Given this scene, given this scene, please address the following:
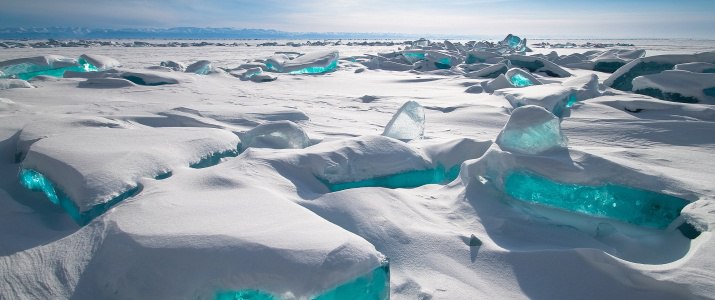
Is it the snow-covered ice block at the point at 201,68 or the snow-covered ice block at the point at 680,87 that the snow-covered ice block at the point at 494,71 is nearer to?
the snow-covered ice block at the point at 680,87

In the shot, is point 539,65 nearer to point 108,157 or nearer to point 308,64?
point 308,64

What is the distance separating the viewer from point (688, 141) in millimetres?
2535

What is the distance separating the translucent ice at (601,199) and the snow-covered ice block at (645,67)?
3.51 metres

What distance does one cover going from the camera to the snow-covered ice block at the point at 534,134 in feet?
5.96

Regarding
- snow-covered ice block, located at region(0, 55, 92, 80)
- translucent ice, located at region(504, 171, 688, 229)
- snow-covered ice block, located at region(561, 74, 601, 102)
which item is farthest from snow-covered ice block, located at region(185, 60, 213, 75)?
translucent ice, located at region(504, 171, 688, 229)

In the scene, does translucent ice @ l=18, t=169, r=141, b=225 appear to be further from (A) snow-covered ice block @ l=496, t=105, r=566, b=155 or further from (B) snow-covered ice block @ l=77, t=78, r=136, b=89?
(B) snow-covered ice block @ l=77, t=78, r=136, b=89

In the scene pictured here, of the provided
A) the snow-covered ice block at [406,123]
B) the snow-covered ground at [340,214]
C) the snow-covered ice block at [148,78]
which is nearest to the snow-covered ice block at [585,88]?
the snow-covered ground at [340,214]

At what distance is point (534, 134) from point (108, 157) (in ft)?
5.97

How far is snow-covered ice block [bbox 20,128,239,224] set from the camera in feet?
4.43

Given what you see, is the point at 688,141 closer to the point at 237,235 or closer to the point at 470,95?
the point at 470,95

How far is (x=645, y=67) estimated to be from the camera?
4.92 metres

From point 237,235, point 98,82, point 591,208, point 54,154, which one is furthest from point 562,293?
point 98,82

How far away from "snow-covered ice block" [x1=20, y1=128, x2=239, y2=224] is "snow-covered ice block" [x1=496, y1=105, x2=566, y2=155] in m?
1.37

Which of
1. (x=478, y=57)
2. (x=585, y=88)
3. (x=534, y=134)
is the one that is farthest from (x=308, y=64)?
(x=534, y=134)
